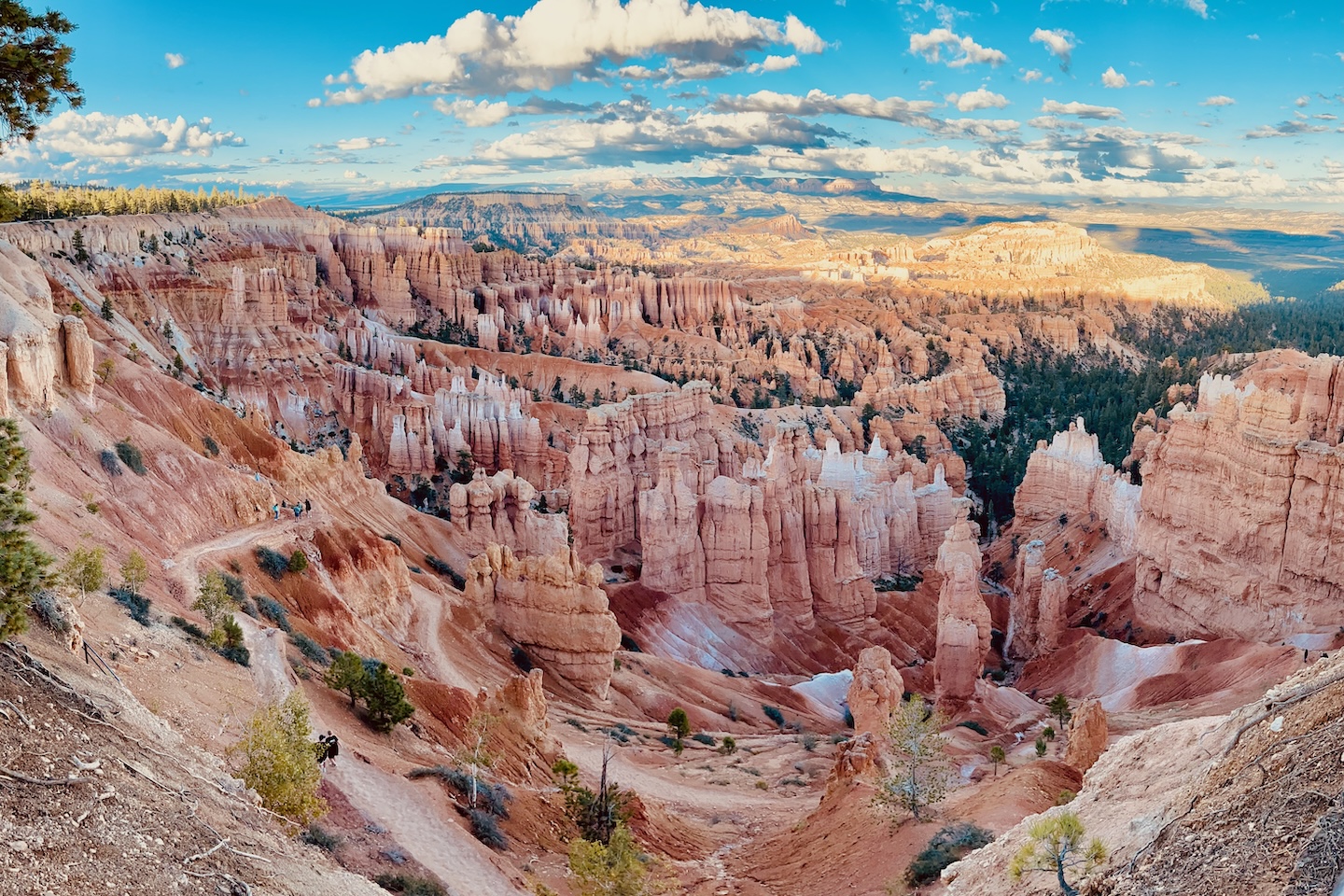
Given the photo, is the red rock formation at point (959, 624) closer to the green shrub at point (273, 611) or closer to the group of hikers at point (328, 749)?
the green shrub at point (273, 611)

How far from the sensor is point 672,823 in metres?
22.4

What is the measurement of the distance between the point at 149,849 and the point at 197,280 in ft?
226

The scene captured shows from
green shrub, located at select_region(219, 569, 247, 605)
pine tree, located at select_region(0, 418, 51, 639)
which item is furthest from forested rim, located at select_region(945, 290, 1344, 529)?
pine tree, located at select_region(0, 418, 51, 639)

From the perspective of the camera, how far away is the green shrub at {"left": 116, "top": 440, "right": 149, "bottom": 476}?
25.5 meters

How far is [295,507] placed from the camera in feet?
102

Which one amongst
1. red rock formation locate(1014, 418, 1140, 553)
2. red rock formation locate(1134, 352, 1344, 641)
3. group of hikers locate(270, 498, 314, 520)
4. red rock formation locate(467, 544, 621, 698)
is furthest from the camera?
red rock formation locate(1014, 418, 1140, 553)

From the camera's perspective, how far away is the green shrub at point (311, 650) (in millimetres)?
22172

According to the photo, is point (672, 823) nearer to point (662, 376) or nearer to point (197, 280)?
point (197, 280)

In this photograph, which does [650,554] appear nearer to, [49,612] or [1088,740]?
[1088,740]

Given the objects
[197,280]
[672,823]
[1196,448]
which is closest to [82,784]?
[672,823]

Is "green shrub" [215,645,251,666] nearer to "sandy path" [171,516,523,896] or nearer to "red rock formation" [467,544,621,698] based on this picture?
"sandy path" [171,516,523,896]

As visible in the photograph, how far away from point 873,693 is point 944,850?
13041 mm

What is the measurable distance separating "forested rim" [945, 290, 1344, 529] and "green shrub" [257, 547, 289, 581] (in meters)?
56.1

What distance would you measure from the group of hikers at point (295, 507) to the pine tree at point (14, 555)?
1699cm
